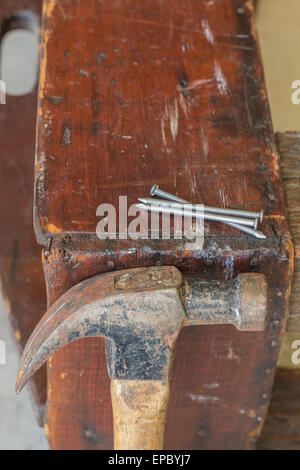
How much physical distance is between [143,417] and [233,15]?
905 millimetres

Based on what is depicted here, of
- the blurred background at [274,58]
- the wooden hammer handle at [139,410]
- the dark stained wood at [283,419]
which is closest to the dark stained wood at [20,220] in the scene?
the blurred background at [274,58]

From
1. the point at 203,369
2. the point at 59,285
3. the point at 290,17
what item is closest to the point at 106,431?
the point at 203,369

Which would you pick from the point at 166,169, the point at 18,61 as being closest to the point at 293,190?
the point at 166,169

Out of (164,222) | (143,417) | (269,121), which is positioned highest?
(269,121)

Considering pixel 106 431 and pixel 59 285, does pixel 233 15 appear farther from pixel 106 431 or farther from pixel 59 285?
pixel 106 431

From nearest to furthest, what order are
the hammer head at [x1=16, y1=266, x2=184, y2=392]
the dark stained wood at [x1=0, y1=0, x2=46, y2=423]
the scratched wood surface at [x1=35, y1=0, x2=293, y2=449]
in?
the hammer head at [x1=16, y1=266, x2=184, y2=392], the scratched wood surface at [x1=35, y1=0, x2=293, y2=449], the dark stained wood at [x1=0, y1=0, x2=46, y2=423]

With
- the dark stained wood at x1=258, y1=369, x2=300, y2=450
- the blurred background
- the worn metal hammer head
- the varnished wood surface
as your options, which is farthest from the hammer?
the blurred background

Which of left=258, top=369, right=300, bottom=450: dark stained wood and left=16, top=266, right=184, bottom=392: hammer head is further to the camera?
left=258, top=369, right=300, bottom=450: dark stained wood

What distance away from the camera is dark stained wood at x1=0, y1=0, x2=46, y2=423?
1360mm

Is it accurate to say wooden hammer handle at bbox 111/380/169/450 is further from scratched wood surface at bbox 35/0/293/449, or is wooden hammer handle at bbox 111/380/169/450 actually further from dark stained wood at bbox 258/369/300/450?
dark stained wood at bbox 258/369/300/450

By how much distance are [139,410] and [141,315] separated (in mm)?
178

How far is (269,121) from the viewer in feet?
3.74

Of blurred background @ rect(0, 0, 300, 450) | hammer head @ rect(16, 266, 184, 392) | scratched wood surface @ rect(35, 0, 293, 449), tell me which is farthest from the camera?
blurred background @ rect(0, 0, 300, 450)

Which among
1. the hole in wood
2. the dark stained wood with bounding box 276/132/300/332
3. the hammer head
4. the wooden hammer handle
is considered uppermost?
the hole in wood
